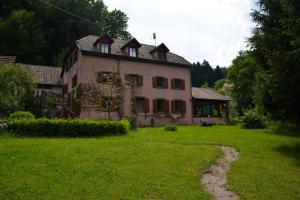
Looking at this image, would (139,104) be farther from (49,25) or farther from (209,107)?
(49,25)

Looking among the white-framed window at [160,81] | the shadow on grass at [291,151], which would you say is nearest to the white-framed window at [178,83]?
the white-framed window at [160,81]

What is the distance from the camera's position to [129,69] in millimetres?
29344

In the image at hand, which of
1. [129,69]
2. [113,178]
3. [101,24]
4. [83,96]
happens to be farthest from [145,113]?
[101,24]

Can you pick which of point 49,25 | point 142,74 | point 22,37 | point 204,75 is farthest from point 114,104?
point 204,75

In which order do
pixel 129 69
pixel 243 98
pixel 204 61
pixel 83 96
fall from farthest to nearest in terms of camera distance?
pixel 204 61, pixel 243 98, pixel 129 69, pixel 83 96

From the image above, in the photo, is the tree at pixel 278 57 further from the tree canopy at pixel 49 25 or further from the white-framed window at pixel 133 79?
the tree canopy at pixel 49 25

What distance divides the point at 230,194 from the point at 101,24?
47.7m

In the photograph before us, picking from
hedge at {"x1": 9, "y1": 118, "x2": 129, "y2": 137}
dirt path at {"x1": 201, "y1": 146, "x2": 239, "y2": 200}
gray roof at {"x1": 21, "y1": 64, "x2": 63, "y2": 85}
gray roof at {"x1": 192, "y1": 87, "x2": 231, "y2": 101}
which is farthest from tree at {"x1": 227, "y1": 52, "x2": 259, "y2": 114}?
dirt path at {"x1": 201, "y1": 146, "x2": 239, "y2": 200}

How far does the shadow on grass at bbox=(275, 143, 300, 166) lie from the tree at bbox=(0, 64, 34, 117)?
1559 centimetres

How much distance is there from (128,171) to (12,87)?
51.2 feet

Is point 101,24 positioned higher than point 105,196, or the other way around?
point 101,24

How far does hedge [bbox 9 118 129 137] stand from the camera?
50.0 feet

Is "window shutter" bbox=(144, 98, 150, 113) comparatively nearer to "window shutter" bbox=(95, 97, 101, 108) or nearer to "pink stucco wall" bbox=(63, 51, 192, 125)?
"pink stucco wall" bbox=(63, 51, 192, 125)

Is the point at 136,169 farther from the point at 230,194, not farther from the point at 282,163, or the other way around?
the point at 282,163
